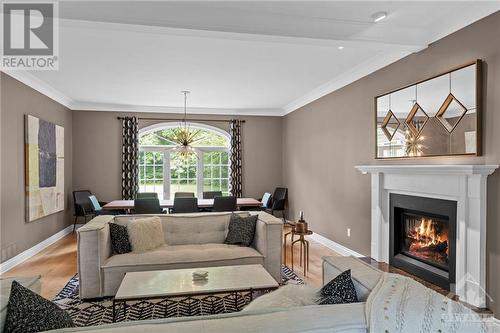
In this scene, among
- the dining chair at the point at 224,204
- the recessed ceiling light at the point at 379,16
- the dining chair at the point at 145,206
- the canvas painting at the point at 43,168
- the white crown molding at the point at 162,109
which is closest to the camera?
the recessed ceiling light at the point at 379,16

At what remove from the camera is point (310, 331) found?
3.78ft

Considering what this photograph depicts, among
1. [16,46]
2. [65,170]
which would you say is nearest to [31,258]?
[65,170]

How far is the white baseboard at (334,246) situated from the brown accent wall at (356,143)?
73 millimetres

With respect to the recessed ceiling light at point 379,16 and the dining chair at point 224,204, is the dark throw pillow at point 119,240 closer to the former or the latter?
the dining chair at point 224,204

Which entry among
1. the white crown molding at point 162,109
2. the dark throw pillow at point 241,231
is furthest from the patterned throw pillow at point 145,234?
the white crown molding at point 162,109

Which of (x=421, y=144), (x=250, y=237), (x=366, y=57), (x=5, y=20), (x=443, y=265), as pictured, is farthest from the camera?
(x=366, y=57)

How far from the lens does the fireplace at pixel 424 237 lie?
3.27m

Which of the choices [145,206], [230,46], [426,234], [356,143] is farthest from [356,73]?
[145,206]

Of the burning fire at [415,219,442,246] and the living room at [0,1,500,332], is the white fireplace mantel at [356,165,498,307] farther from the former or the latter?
the burning fire at [415,219,442,246]

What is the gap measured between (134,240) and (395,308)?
311cm

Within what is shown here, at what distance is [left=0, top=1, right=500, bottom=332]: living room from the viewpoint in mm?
2146

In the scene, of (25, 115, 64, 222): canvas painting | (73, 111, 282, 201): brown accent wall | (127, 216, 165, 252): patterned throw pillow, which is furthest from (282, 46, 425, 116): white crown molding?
(25, 115, 64, 222): canvas painting

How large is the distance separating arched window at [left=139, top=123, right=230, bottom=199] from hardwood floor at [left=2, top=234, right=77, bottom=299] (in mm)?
2607

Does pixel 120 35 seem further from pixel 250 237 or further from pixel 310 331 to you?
pixel 310 331
